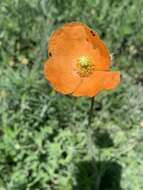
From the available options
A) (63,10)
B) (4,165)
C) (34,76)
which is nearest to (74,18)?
(63,10)

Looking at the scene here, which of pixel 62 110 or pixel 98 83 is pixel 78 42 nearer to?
pixel 98 83

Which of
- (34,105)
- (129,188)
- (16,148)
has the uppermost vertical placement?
(34,105)

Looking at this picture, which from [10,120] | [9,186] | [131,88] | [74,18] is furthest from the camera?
[74,18]

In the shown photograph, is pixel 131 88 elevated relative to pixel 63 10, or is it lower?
lower

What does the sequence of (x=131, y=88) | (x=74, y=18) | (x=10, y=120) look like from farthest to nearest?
(x=74, y=18) < (x=131, y=88) < (x=10, y=120)

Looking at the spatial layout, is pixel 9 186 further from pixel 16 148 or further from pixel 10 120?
pixel 10 120

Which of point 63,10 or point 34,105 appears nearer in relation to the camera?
point 34,105

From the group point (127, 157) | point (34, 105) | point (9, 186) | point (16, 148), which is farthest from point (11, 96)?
point (127, 157)

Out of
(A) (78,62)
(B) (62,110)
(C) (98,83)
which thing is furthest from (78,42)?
(B) (62,110)
